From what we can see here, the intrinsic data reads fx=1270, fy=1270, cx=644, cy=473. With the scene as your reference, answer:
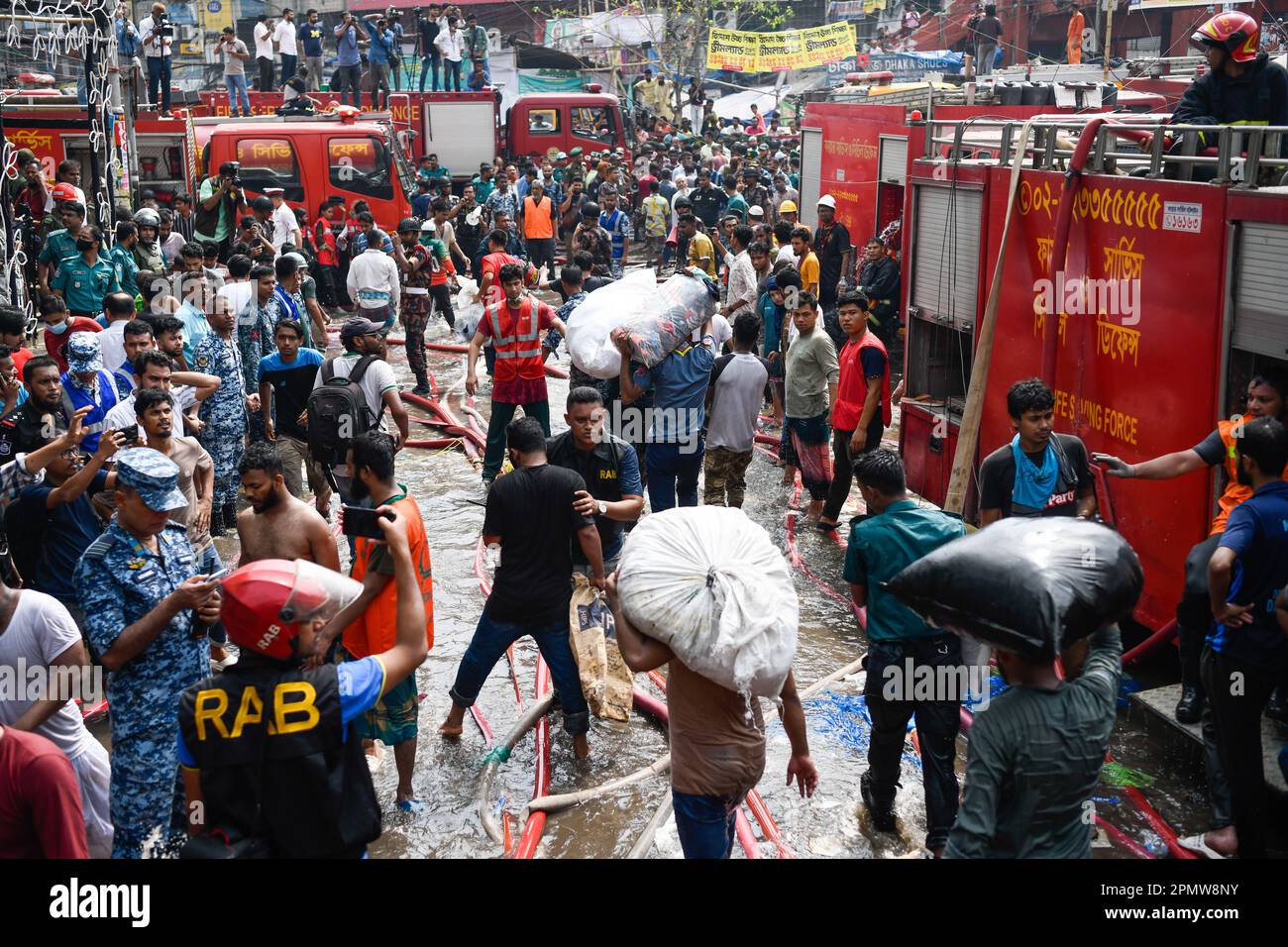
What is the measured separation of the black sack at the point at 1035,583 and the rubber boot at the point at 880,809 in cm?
198

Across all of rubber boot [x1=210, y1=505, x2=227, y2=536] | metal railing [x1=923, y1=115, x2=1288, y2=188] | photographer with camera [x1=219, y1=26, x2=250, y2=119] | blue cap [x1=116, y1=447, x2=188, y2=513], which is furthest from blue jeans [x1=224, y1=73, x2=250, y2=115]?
blue cap [x1=116, y1=447, x2=188, y2=513]

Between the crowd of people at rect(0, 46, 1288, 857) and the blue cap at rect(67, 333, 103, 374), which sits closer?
the crowd of people at rect(0, 46, 1288, 857)

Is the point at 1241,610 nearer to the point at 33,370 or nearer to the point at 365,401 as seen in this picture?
the point at 365,401

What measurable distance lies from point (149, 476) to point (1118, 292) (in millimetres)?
5040

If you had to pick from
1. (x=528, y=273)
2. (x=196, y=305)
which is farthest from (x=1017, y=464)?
(x=528, y=273)

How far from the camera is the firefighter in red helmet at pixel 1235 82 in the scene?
22.0 ft

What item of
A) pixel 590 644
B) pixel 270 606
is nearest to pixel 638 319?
pixel 590 644

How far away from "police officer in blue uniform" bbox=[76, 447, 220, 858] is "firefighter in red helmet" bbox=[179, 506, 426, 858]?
1.24 metres

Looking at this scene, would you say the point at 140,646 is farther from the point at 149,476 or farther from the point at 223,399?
the point at 223,399

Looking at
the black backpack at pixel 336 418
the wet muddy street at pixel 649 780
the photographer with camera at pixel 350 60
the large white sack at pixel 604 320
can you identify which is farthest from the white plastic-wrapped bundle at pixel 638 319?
the photographer with camera at pixel 350 60

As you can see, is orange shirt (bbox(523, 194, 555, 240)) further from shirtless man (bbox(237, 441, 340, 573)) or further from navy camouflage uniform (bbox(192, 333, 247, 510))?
shirtless man (bbox(237, 441, 340, 573))

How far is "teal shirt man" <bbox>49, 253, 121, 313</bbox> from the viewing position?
11.0 m

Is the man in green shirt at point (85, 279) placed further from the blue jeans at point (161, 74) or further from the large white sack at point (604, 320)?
the blue jeans at point (161, 74)

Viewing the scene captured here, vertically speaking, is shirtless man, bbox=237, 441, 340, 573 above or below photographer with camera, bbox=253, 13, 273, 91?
below
